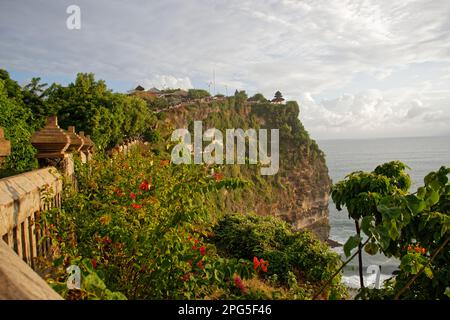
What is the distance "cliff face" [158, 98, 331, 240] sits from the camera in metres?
68.5

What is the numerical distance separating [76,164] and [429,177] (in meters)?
6.09

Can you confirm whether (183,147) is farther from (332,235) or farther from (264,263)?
(332,235)

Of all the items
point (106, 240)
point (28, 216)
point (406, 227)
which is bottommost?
point (106, 240)

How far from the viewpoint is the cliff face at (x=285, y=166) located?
225ft

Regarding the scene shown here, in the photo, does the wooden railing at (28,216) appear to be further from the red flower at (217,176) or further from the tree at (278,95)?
the tree at (278,95)

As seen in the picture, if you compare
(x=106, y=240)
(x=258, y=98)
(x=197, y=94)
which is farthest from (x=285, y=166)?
(x=106, y=240)

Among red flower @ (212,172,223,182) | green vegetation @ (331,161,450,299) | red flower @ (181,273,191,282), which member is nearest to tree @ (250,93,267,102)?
green vegetation @ (331,161,450,299)

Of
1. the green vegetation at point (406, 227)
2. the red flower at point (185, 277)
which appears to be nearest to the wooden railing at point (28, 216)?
the red flower at point (185, 277)

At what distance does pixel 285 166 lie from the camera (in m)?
76.1

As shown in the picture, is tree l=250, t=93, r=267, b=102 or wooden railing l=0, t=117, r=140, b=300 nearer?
wooden railing l=0, t=117, r=140, b=300

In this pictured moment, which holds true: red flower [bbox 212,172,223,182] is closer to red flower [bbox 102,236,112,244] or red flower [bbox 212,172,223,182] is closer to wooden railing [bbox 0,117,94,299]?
red flower [bbox 102,236,112,244]

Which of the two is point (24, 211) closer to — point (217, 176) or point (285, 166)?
point (217, 176)
